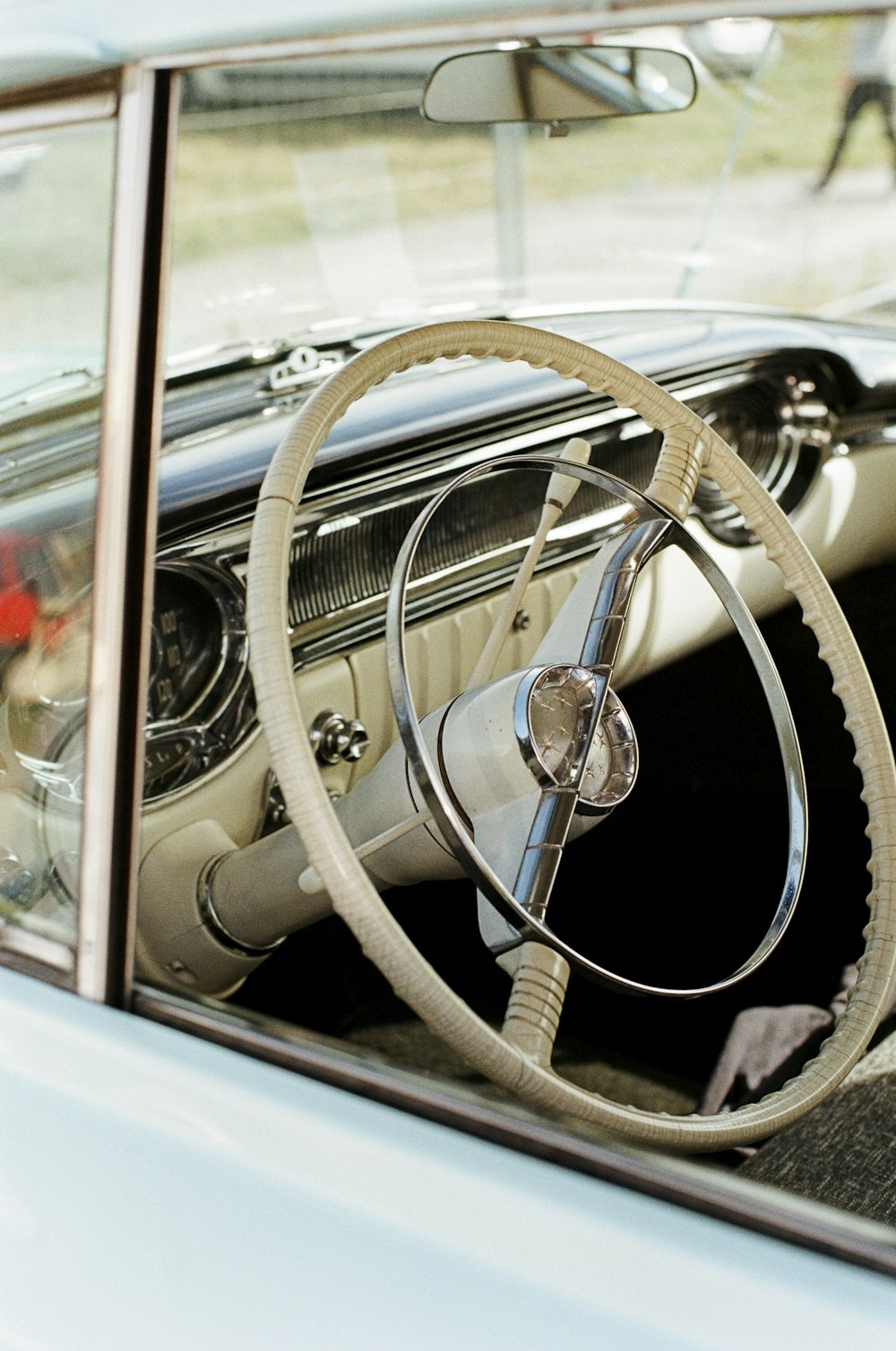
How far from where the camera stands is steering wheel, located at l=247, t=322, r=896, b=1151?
815 millimetres

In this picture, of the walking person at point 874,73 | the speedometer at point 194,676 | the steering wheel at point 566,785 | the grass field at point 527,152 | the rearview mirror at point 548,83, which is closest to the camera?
the steering wheel at point 566,785

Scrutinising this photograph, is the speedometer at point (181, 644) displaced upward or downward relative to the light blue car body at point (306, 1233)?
upward

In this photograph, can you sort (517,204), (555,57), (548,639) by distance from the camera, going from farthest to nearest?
(517,204)
(555,57)
(548,639)

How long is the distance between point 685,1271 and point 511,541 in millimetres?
1328

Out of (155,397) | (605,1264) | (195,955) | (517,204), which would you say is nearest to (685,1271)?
(605,1264)

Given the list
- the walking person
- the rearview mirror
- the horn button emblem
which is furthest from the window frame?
A: the walking person

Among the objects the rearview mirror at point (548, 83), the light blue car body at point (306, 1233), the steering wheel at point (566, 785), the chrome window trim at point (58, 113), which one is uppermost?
the rearview mirror at point (548, 83)

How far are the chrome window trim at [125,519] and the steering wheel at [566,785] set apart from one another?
87 mm

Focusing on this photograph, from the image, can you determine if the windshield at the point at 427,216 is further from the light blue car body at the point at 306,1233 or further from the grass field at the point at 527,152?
the light blue car body at the point at 306,1233

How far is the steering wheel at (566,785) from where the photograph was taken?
815mm

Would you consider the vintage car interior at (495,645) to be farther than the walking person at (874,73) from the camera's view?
No

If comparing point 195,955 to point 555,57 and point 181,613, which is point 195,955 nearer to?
point 181,613

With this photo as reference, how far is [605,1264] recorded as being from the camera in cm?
67

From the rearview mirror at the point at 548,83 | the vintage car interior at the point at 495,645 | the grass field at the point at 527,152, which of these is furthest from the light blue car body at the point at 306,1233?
the rearview mirror at the point at 548,83
